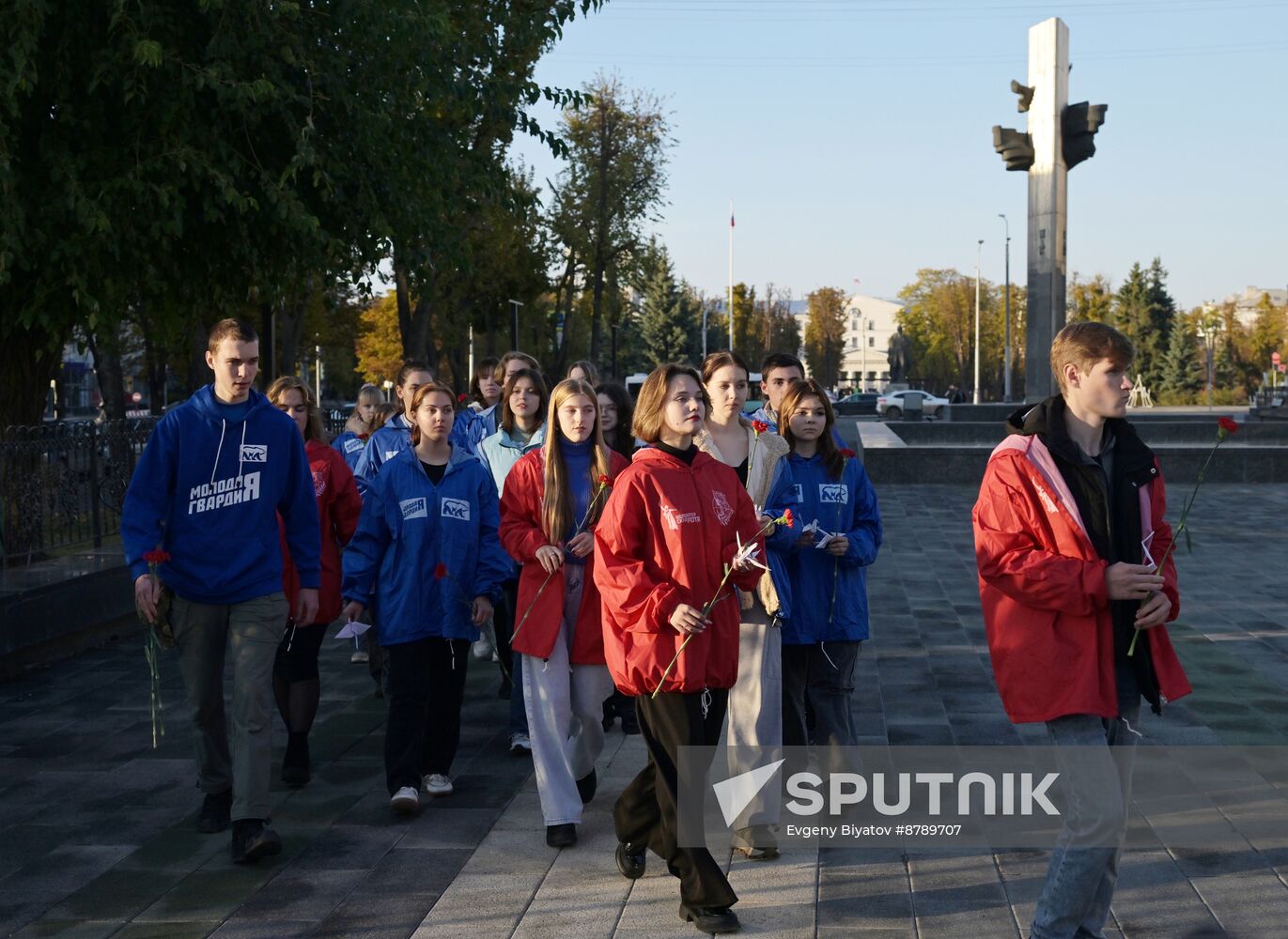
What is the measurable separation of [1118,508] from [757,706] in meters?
1.84

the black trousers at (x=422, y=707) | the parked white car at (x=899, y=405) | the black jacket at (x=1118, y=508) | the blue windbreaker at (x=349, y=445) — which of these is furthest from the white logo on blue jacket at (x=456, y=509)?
the parked white car at (x=899, y=405)

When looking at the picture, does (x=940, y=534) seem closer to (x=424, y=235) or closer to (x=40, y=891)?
(x=424, y=235)

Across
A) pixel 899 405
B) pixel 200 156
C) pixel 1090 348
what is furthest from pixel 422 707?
pixel 899 405

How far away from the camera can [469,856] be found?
532cm

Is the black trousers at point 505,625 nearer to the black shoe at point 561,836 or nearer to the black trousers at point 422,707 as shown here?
the black trousers at point 422,707

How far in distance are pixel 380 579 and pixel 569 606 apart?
93cm

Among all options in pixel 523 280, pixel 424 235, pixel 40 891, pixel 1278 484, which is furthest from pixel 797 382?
pixel 523 280

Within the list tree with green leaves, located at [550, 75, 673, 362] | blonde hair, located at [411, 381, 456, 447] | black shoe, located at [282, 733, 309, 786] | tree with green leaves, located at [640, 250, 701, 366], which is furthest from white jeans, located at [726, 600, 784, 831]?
tree with green leaves, located at [640, 250, 701, 366]

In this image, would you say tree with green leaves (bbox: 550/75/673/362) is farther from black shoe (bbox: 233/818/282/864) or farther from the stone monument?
black shoe (bbox: 233/818/282/864)

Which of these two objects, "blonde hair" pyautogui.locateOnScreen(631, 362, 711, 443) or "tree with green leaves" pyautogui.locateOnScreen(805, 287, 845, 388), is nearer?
"blonde hair" pyautogui.locateOnScreen(631, 362, 711, 443)

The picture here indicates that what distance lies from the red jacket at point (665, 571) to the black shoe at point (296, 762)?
7.68 ft

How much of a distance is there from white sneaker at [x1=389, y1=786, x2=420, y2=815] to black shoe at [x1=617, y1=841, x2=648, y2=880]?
1.16 meters

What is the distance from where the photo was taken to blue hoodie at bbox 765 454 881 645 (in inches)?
230

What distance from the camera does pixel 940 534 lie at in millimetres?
16266
